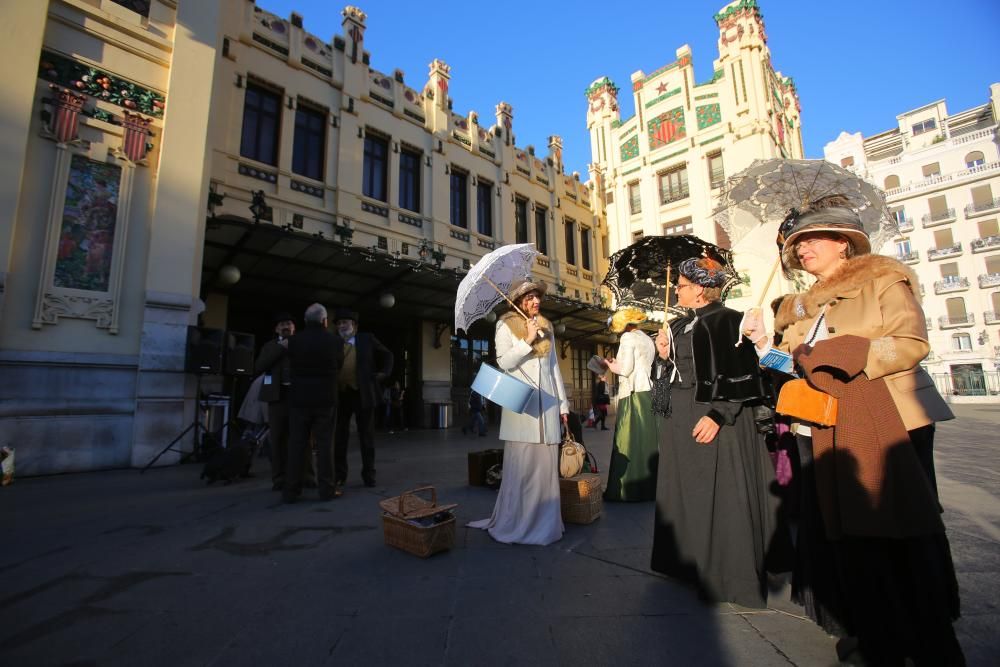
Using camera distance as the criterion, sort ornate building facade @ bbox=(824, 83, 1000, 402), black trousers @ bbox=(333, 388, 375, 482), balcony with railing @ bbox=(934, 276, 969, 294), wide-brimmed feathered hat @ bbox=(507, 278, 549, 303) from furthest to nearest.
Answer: balcony with railing @ bbox=(934, 276, 969, 294) → ornate building facade @ bbox=(824, 83, 1000, 402) → black trousers @ bbox=(333, 388, 375, 482) → wide-brimmed feathered hat @ bbox=(507, 278, 549, 303)

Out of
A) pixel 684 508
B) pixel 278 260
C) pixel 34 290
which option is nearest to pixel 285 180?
pixel 278 260

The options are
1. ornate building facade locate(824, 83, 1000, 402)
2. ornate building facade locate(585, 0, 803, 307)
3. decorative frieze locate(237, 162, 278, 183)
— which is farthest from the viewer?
ornate building facade locate(824, 83, 1000, 402)

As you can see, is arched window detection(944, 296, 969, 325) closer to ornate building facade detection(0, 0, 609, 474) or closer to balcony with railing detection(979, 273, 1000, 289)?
balcony with railing detection(979, 273, 1000, 289)

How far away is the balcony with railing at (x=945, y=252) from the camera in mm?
36344

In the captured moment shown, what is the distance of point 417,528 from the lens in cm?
313

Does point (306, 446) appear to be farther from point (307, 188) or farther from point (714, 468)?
point (307, 188)

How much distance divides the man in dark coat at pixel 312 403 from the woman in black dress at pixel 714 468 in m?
3.58

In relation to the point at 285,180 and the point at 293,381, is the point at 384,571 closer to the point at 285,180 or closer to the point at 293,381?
the point at 293,381

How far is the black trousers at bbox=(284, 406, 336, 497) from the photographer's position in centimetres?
479

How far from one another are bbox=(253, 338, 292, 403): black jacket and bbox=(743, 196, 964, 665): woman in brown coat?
5.25 metres

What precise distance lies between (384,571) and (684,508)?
6.20 ft

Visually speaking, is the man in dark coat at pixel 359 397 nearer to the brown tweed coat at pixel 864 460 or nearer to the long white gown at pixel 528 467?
the long white gown at pixel 528 467

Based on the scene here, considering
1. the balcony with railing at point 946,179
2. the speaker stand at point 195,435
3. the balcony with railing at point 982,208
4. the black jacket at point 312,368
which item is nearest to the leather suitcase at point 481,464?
the black jacket at point 312,368

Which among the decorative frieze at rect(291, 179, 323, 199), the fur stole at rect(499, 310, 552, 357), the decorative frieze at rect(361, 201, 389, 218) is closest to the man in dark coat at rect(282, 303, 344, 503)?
the fur stole at rect(499, 310, 552, 357)
